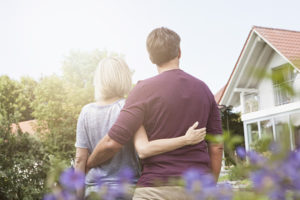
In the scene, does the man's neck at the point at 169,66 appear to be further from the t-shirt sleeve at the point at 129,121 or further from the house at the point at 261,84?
the house at the point at 261,84

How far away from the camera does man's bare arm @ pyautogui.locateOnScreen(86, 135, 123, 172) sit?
2068 mm

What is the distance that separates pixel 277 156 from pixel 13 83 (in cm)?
3855

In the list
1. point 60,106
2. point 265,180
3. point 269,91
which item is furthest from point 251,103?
point 265,180

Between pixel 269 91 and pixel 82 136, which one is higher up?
pixel 269 91

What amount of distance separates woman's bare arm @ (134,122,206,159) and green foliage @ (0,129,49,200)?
301 inches

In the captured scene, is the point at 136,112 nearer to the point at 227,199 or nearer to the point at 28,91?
the point at 227,199

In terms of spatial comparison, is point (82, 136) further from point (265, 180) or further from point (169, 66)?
point (265, 180)

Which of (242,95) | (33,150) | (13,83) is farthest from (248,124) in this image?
(13,83)

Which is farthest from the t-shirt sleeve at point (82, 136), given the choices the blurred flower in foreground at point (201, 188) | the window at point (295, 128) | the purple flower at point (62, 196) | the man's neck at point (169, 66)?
the window at point (295, 128)

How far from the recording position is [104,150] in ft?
6.93

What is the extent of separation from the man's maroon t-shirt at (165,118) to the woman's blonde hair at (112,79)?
0.29m

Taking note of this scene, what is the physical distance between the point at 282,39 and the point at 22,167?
52.9ft

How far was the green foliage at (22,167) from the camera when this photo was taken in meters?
Result: 9.32

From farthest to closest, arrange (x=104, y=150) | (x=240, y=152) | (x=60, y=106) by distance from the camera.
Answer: (x=60, y=106), (x=104, y=150), (x=240, y=152)
